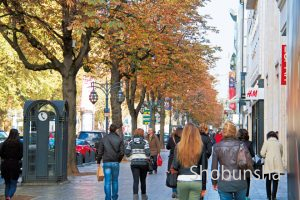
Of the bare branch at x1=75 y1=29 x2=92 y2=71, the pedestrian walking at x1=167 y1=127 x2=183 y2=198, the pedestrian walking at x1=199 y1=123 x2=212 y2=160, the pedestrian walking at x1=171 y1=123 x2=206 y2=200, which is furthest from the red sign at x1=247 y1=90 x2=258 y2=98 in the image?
the pedestrian walking at x1=171 y1=123 x2=206 y2=200

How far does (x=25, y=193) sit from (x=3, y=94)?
3006 cm

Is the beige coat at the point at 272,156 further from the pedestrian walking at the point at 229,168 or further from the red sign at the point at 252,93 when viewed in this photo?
the red sign at the point at 252,93

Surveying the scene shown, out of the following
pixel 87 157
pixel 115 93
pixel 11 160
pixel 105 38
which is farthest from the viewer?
pixel 115 93

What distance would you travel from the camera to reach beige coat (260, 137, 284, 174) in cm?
1520

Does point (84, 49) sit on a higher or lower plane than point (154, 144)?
higher

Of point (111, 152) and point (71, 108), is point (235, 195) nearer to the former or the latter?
point (111, 152)

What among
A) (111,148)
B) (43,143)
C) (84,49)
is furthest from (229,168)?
(84,49)

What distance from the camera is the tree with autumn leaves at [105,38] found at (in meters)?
22.3

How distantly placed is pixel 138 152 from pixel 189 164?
6.01 m

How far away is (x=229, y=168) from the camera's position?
9117mm

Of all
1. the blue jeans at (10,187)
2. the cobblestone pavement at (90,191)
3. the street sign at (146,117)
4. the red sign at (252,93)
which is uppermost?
the red sign at (252,93)

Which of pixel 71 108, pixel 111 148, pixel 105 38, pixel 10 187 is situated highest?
pixel 105 38

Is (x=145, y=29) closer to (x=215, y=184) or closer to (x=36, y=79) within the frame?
(x=215, y=184)

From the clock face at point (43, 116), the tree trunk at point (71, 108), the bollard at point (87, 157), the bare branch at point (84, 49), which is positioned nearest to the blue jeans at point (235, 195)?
the clock face at point (43, 116)
